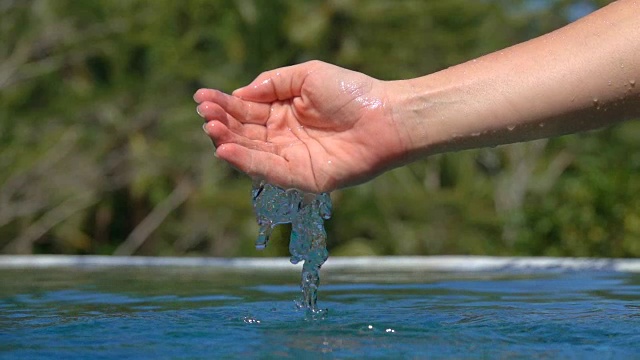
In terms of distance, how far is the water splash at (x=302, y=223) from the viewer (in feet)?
10.8

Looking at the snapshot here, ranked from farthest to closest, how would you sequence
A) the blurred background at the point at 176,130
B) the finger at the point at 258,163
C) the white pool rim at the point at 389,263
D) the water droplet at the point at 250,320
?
the blurred background at the point at 176,130
the white pool rim at the point at 389,263
the water droplet at the point at 250,320
the finger at the point at 258,163

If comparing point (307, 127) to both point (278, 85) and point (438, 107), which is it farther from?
point (438, 107)

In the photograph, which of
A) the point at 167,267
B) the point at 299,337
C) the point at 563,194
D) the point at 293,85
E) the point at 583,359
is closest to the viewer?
the point at 583,359

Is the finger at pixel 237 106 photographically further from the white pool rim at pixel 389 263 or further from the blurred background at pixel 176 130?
the blurred background at pixel 176 130

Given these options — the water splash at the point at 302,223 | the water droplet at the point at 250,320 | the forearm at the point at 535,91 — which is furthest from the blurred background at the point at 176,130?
the forearm at the point at 535,91

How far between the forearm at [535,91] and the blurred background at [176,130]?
918cm

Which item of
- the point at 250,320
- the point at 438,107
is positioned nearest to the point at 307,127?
the point at 438,107

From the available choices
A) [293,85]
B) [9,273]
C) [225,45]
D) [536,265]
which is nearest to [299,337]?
[293,85]

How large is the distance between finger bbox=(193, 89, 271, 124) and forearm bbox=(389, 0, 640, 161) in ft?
1.51

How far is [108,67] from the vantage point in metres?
14.5

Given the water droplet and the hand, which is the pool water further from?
the hand

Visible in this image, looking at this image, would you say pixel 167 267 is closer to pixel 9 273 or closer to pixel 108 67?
pixel 9 273

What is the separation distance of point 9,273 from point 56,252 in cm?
794

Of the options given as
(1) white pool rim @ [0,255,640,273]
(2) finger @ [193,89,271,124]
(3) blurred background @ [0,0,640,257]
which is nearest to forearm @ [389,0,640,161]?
(2) finger @ [193,89,271,124]
